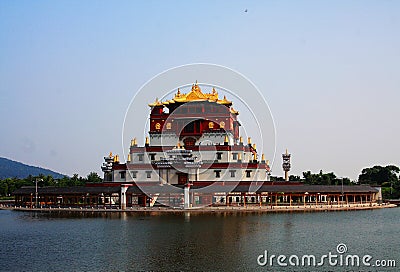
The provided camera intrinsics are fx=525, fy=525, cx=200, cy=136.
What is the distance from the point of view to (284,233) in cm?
3250

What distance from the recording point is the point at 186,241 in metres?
29.0

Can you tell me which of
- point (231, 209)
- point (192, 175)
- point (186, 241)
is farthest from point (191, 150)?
point (186, 241)

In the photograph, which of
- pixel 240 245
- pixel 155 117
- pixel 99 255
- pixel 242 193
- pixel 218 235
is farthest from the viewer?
pixel 155 117

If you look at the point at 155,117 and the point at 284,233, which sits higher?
the point at 155,117

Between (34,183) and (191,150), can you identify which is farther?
(34,183)

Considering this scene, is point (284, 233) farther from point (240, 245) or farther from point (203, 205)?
point (203, 205)

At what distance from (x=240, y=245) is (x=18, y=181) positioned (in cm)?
6098

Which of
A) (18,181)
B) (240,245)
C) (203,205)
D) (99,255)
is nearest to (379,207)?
(203,205)

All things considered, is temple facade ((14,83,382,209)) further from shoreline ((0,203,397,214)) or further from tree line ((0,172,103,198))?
tree line ((0,172,103,198))

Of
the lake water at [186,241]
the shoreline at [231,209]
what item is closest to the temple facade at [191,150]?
the shoreline at [231,209]

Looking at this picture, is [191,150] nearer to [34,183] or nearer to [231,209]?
[231,209]

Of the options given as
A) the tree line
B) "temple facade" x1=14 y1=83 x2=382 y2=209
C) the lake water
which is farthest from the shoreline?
the tree line

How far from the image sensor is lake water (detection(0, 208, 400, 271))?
23.4 meters

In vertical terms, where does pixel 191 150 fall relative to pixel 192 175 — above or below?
above
